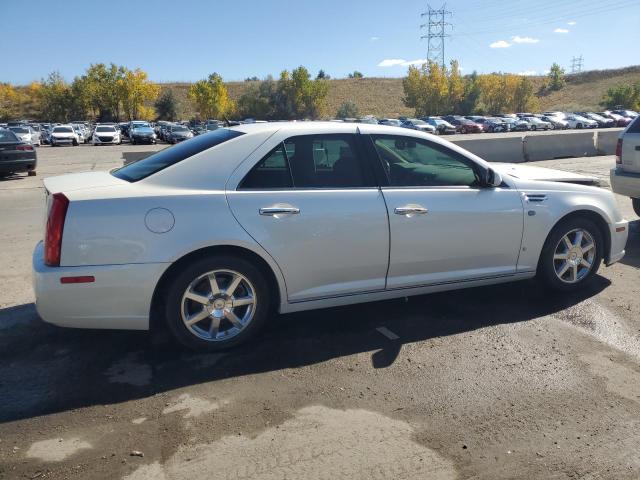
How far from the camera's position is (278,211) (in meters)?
3.87

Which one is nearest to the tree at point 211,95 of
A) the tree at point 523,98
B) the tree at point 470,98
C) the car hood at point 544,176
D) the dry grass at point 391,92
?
the dry grass at point 391,92

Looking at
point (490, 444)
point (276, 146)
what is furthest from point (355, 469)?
point (276, 146)

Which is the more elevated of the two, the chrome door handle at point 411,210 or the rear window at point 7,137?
the rear window at point 7,137

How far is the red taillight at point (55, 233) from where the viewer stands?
350 centimetres

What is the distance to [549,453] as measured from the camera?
2.82 m

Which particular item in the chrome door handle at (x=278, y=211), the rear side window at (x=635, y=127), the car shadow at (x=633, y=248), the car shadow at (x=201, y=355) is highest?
the rear side window at (x=635, y=127)

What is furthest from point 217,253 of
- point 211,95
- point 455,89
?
point 455,89

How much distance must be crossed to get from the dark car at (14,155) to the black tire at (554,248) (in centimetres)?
1439

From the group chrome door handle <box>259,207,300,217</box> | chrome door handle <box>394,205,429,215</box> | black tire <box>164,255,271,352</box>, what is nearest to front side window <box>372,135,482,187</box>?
chrome door handle <box>394,205,429,215</box>

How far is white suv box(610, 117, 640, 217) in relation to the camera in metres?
7.45

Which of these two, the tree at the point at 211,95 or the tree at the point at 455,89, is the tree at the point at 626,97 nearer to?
the tree at the point at 455,89

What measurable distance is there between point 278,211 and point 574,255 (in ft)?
9.69

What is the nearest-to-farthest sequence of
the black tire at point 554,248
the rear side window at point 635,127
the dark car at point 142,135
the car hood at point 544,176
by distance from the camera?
the black tire at point 554,248
the car hood at point 544,176
the rear side window at point 635,127
the dark car at point 142,135

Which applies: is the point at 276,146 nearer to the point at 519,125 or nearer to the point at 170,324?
the point at 170,324
